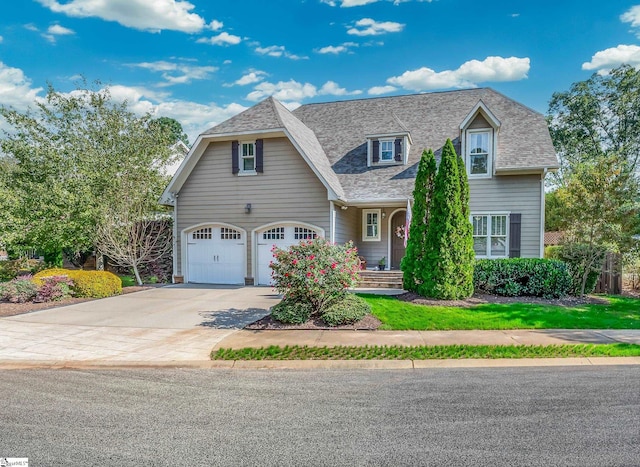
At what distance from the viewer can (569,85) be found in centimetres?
2911

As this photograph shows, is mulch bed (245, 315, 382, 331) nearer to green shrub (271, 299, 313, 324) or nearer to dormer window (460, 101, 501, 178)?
green shrub (271, 299, 313, 324)

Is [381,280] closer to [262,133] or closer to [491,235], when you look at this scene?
[491,235]

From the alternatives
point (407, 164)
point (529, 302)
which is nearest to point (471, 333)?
point (529, 302)

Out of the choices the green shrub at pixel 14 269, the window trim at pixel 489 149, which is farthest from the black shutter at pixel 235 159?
the green shrub at pixel 14 269

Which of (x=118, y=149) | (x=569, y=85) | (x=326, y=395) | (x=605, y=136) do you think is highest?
(x=569, y=85)

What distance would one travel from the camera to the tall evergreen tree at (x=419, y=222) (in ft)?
39.0

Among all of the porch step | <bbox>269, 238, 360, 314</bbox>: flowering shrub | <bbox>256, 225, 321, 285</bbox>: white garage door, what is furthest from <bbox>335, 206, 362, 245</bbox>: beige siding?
<bbox>269, 238, 360, 314</bbox>: flowering shrub

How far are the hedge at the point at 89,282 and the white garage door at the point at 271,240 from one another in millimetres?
5057

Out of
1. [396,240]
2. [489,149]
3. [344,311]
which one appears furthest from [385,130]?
[344,311]

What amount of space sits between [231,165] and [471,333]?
1106 centimetres

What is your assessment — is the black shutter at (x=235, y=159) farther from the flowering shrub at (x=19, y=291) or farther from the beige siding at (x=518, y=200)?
the beige siding at (x=518, y=200)

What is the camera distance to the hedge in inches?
510

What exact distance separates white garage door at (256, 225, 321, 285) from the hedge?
16.6ft

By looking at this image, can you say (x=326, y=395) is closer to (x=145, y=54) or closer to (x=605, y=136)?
(x=145, y=54)
